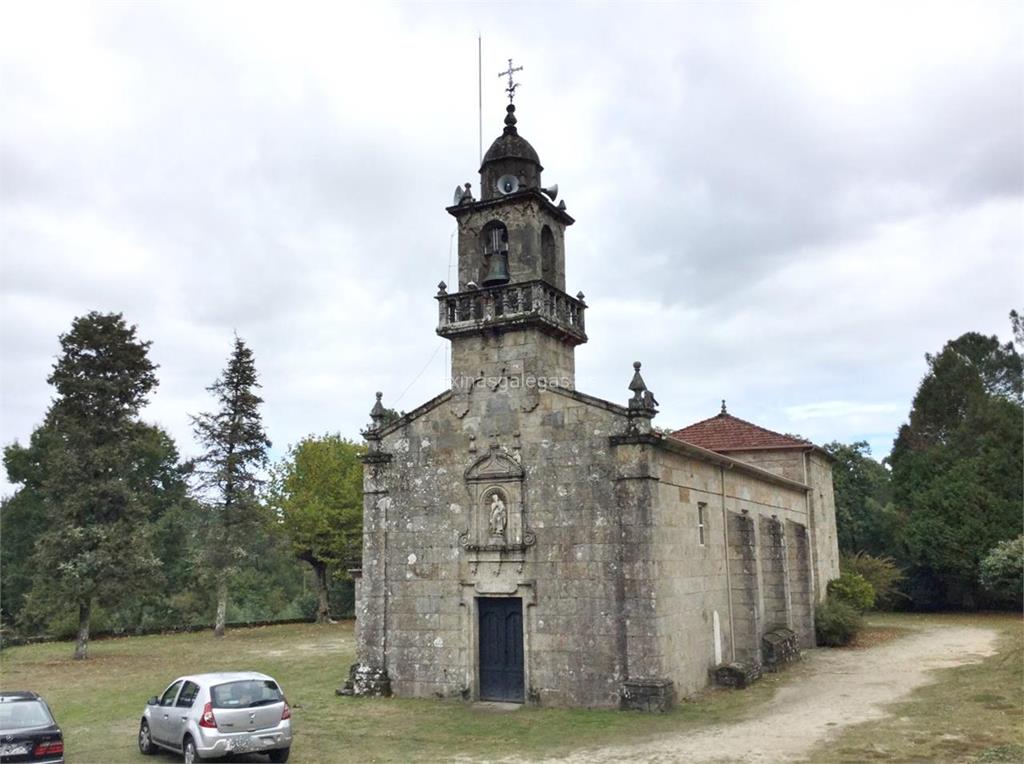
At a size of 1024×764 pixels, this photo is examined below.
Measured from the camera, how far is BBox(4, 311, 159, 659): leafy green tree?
28094 mm

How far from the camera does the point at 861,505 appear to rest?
170 feet

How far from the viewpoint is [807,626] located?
27453 millimetres

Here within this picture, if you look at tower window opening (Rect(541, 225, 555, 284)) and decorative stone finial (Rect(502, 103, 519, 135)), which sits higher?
decorative stone finial (Rect(502, 103, 519, 135))

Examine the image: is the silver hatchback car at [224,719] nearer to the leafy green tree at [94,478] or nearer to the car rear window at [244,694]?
the car rear window at [244,694]

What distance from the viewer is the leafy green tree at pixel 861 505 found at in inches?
1876

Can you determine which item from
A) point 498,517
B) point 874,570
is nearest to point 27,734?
point 498,517

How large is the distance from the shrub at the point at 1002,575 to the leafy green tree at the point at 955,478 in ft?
3.79

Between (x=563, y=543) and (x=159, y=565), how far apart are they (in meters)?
18.5

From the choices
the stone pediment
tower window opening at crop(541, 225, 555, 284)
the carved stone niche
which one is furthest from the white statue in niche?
tower window opening at crop(541, 225, 555, 284)

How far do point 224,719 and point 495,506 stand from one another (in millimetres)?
7841

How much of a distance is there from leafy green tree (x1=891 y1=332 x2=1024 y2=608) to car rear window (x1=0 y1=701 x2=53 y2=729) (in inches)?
1576

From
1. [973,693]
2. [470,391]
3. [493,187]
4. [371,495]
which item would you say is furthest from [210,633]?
[973,693]

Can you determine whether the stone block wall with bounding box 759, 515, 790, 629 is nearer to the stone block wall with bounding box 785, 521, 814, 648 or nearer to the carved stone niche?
the stone block wall with bounding box 785, 521, 814, 648

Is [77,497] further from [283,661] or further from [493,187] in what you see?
[493,187]
